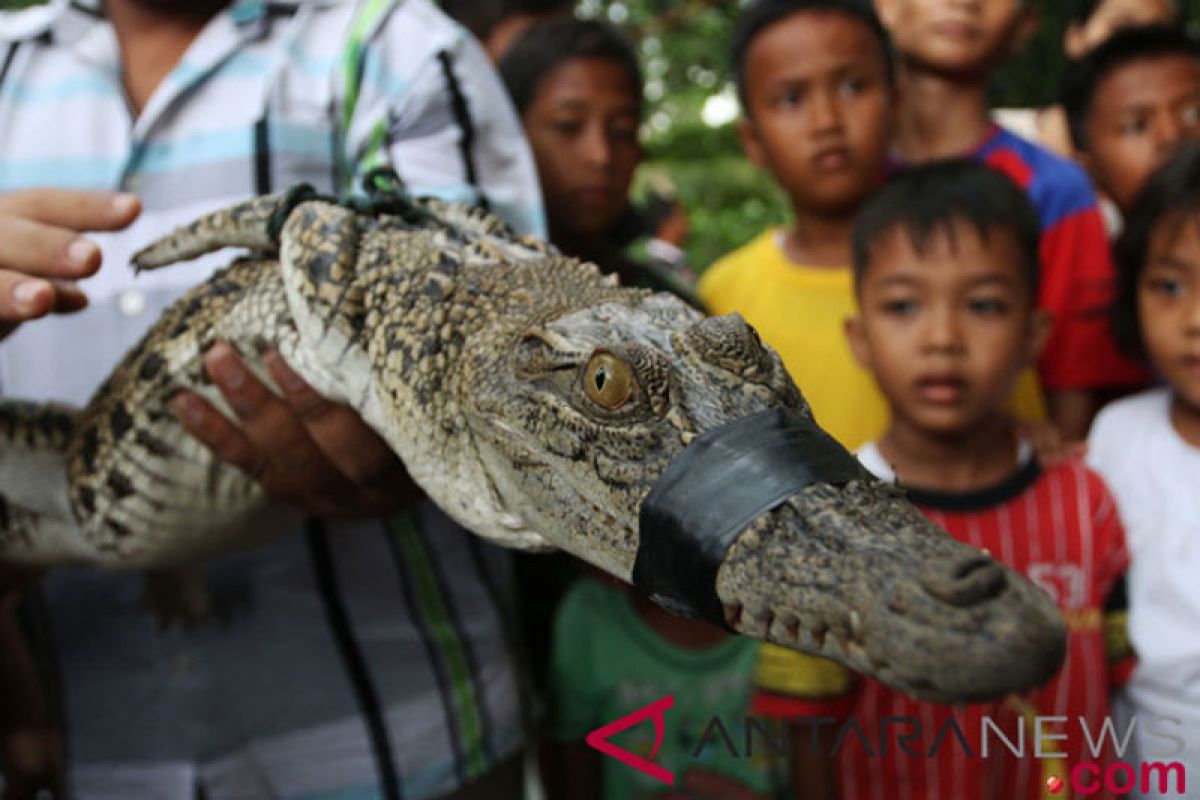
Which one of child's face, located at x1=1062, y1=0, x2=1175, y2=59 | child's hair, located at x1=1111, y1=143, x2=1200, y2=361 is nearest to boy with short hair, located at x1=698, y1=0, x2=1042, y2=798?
child's hair, located at x1=1111, y1=143, x2=1200, y2=361

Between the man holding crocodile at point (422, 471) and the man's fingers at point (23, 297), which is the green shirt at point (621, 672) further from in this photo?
the man's fingers at point (23, 297)

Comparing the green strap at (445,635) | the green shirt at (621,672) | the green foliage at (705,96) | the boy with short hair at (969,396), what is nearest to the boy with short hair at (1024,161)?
the boy with short hair at (969,396)

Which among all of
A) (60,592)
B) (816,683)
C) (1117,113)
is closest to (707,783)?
(816,683)

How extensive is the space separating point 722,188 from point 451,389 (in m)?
7.77

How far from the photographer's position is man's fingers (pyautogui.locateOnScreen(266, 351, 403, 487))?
133cm

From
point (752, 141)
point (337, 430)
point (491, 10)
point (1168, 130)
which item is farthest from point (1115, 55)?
point (337, 430)

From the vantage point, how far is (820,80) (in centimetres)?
236

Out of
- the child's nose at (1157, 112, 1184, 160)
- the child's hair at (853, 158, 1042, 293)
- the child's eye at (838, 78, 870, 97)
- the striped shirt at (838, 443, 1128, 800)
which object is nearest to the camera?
the striped shirt at (838, 443, 1128, 800)

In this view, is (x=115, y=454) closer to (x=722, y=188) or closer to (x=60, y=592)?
(x=60, y=592)

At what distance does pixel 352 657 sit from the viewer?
165 centimetres

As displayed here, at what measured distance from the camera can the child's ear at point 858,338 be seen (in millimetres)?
1923

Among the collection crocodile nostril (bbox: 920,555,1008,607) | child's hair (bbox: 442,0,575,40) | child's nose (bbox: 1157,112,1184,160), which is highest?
child's hair (bbox: 442,0,575,40)

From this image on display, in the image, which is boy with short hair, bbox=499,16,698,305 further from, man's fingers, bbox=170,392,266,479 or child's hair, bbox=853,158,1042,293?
man's fingers, bbox=170,392,266,479

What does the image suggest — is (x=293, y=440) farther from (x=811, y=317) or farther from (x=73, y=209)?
(x=811, y=317)
